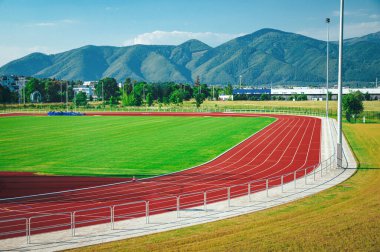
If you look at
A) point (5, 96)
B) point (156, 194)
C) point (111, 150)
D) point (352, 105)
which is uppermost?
point (5, 96)

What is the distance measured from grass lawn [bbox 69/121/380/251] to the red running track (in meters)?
2.17

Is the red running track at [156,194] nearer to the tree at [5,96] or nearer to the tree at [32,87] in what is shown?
the tree at [5,96]

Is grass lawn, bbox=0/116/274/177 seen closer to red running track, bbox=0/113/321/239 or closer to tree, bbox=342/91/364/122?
red running track, bbox=0/113/321/239

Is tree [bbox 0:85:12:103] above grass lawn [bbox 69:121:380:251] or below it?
above

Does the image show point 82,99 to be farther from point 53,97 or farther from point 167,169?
point 167,169

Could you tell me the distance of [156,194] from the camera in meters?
21.4

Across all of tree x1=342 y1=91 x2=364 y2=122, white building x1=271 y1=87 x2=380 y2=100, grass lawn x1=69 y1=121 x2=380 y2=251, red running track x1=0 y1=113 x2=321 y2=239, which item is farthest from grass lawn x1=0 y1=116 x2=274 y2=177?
white building x1=271 y1=87 x2=380 y2=100

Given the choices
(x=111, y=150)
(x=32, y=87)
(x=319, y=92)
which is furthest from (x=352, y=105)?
(x=32, y=87)

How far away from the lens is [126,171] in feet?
91.4

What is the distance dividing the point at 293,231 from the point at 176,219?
466 centimetres

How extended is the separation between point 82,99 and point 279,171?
373 feet

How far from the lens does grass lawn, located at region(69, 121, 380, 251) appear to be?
553 inches

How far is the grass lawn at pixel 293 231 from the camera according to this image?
46.1 ft

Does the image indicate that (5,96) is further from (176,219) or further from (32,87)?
(176,219)
